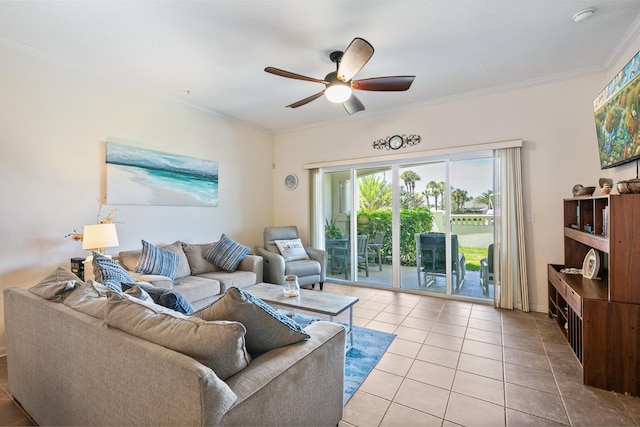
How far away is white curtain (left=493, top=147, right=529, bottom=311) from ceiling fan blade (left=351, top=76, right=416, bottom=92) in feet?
6.03

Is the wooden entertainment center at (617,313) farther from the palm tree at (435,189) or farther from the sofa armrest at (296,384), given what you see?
the palm tree at (435,189)

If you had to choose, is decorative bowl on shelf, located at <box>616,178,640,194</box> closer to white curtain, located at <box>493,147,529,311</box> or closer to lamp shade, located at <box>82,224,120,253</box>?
white curtain, located at <box>493,147,529,311</box>

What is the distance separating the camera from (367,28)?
2453mm

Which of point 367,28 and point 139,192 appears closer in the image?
point 367,28

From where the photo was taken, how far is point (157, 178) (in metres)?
3.71

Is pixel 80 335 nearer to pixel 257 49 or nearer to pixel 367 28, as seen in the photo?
pixel 257 49

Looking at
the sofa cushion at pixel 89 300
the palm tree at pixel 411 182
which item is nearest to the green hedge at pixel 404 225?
the palm tree at pixel 411 182

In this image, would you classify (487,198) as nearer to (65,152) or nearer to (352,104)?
(352,104)

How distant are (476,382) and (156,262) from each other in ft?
10.3

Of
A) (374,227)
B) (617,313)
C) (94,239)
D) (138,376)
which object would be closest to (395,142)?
(374,227)

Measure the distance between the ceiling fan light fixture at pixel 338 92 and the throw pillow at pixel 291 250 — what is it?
2.58 metres

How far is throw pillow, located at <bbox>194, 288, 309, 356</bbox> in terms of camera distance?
4.07 ft

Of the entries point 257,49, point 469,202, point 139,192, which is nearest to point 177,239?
point 139,192

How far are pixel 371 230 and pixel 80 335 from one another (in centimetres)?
405
